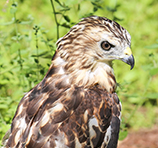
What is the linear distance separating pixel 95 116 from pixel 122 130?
3.05 feet

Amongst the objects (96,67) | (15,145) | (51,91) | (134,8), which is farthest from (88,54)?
(134,8)

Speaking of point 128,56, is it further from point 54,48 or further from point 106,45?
point 54,48

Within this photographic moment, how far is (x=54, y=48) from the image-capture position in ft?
10.3

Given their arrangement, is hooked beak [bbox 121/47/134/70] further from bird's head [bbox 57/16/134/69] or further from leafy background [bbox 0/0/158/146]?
leafy background [bbox 0/0/158/146]

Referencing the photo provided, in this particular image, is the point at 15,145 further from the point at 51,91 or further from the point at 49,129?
the point at 51,91

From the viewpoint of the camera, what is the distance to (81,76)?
257cm

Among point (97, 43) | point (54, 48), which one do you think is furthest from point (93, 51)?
point (54, 48)

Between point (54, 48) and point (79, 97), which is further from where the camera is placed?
point (54, 48)

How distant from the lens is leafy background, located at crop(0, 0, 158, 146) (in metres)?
3.04

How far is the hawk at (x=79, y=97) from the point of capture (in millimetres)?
2348

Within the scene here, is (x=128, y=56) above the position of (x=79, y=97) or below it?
above

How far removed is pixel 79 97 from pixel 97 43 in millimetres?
421

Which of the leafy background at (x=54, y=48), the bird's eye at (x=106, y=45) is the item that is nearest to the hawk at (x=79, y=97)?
the bird's eye at (x=106, y=45)

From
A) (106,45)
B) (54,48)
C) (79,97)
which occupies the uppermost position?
(106,45)
